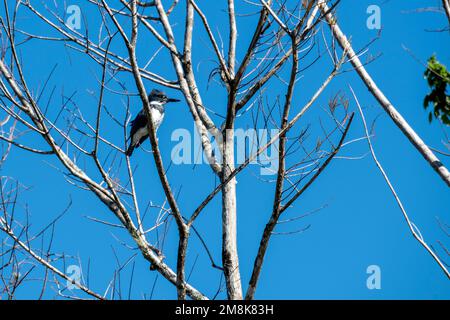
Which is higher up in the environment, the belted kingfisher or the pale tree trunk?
the belted kingfisher

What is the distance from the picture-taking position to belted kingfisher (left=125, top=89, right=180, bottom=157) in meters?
6.86

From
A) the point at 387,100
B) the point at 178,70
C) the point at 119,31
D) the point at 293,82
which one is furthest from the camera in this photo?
the point at 178,70

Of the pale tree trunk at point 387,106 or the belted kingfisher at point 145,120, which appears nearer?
the pale tree trunk at point 387,106

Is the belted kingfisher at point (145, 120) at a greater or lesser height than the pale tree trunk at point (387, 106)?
greater

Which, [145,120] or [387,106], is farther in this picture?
[145,120]

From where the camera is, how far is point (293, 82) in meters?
3.54

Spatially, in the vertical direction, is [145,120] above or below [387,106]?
above

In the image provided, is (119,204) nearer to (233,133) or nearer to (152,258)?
(152,258)

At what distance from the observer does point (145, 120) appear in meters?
7.09

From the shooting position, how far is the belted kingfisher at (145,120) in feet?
22.5

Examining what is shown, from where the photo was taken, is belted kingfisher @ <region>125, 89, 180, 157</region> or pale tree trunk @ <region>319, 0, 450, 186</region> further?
belted kingfisher @ <region>125, 89, 180, 157</region>
